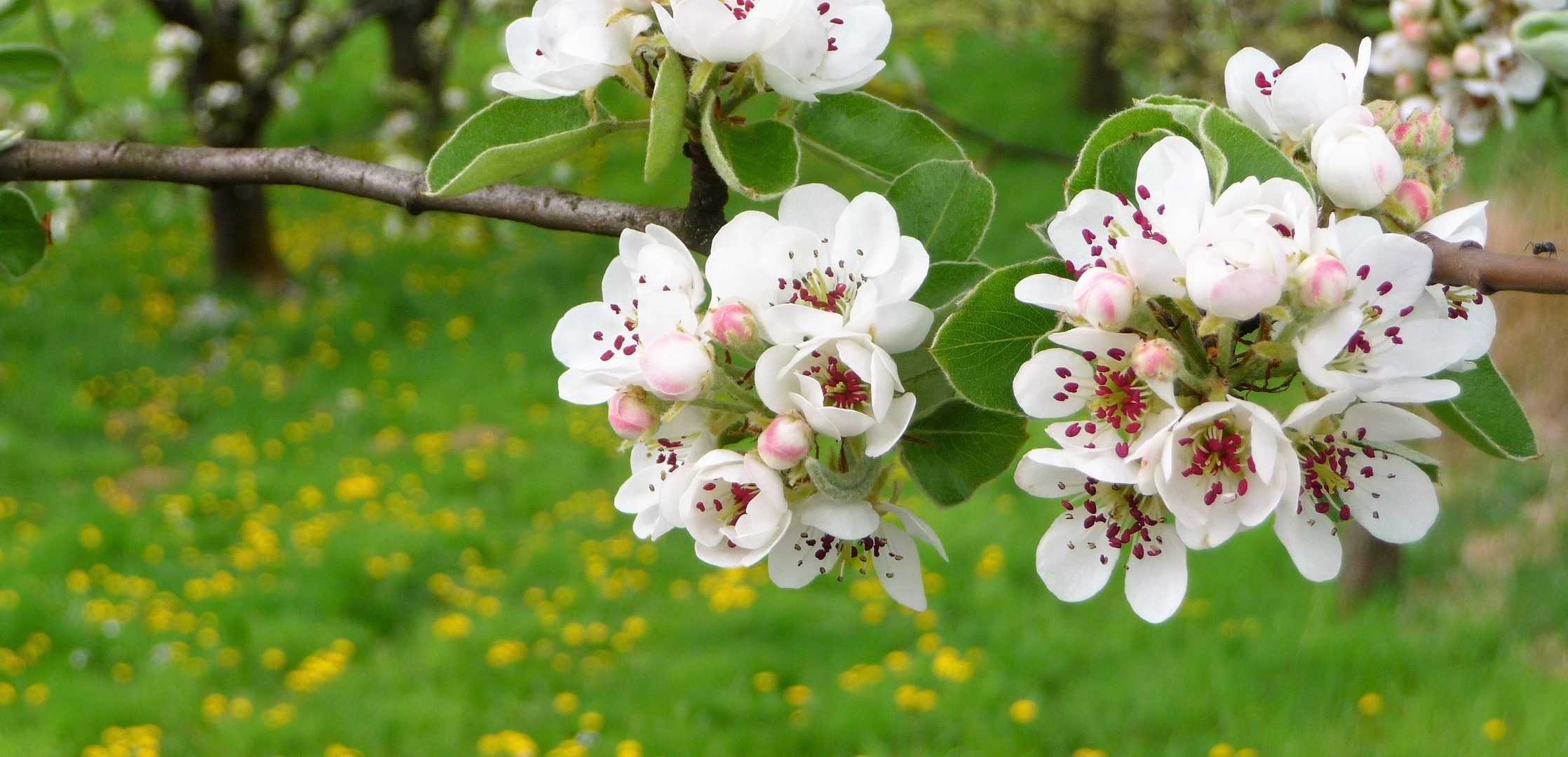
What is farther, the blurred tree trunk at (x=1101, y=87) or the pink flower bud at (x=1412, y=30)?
the blurred tree trunk at (x=1101, y=87)

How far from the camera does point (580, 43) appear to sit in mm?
1070

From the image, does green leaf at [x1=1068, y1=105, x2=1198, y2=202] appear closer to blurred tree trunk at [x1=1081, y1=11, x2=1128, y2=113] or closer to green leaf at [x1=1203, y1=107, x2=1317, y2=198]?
green leaf at [x1=1203, y1=107, x2=1317, y2=198]

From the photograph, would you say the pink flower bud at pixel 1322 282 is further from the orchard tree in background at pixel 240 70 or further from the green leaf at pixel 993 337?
the orchard tree in background at pixel 240 70

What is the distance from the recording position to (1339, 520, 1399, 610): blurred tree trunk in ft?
14.6

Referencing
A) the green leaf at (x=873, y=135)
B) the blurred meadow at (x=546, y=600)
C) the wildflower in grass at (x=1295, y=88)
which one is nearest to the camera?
the wildflower in grass at (x=1295, y=88)

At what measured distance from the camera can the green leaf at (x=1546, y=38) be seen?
4.64ft

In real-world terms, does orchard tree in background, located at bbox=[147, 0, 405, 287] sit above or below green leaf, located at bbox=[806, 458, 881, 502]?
below

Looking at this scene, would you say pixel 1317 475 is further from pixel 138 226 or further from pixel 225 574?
pixel 138 226

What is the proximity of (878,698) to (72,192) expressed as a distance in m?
3.99

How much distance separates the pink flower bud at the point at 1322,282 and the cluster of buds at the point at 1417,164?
0.16 m

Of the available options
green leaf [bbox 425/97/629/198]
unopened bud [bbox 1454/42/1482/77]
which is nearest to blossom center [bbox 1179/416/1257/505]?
green leaf [bbox 425/97/629/198]

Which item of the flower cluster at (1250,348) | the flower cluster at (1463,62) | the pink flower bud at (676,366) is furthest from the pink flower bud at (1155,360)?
the flower cluster at (1463,62)

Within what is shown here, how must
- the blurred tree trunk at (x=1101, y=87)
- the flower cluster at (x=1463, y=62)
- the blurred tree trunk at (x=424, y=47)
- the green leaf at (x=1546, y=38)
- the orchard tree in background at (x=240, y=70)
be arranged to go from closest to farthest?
the green leaf at (x=1546, y=38) < the flower cluster at (x=1463, y=62) < the orchard tree in background at (x=240, y=70) < the blurred tree trunk at (x=424, y=47) < the blurred tree trunk at (x=1101, y=87)

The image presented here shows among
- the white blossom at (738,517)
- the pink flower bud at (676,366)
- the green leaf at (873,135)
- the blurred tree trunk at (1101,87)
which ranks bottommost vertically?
the blurred tree trunk at (1101,87)
